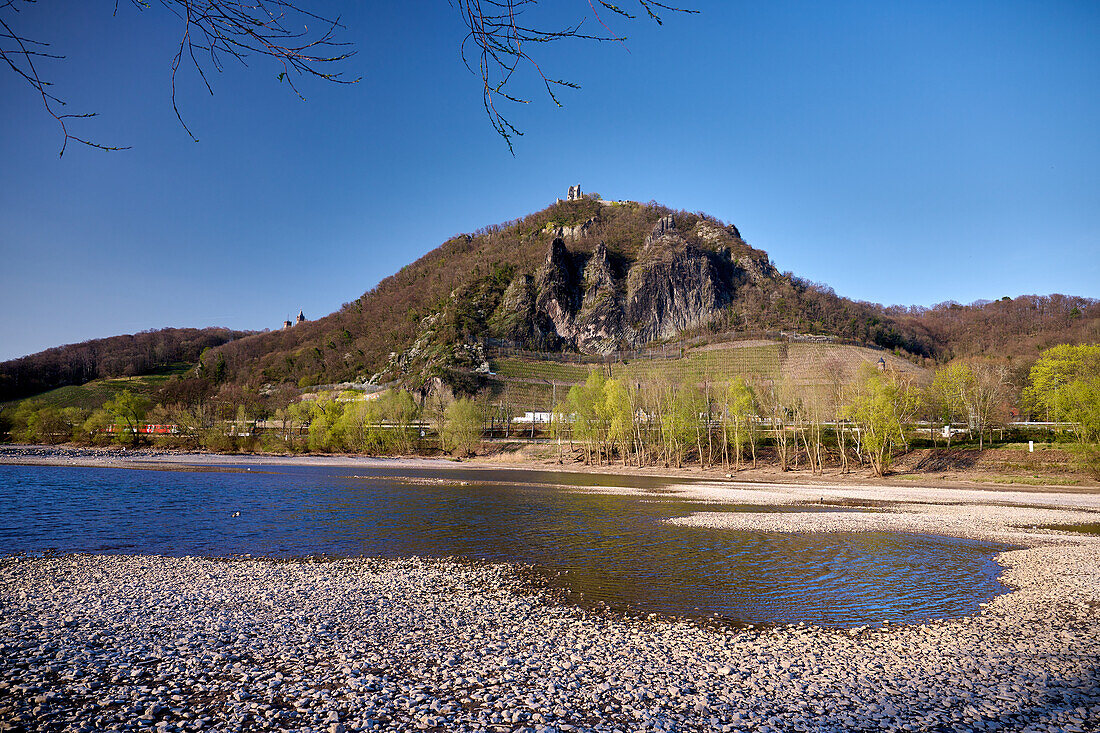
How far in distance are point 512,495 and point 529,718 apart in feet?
106

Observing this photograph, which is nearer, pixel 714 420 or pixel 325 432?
pixel 714 420

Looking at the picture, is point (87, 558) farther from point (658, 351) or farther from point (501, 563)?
point (658, 351)

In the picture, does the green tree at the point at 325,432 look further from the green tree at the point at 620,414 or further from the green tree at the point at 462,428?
the green tree at the point at 620,414

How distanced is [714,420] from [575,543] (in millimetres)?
58995

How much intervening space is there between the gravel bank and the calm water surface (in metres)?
1.89

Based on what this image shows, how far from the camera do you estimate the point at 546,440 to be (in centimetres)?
8894

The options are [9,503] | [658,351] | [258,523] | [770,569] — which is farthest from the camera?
[658,351]

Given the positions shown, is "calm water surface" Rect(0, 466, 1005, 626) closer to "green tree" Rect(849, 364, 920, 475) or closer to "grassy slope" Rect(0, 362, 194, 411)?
"green tree" Rect(849, 364, 920, 475)

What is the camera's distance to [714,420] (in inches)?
3034

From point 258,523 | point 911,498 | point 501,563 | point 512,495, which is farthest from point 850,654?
point 911,498

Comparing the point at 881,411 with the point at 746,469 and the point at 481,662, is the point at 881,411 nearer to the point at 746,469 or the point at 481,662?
the point at 746,469

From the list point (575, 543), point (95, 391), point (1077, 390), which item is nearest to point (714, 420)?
point (1077, 390)

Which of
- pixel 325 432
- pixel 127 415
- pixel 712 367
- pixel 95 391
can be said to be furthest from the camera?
pixel 95 391

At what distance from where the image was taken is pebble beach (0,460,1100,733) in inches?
317
